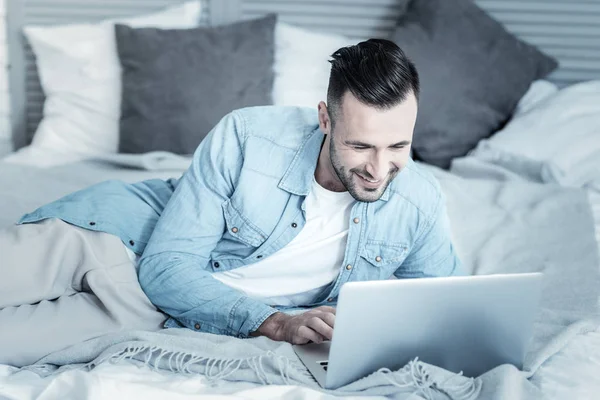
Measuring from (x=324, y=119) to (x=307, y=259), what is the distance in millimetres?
312

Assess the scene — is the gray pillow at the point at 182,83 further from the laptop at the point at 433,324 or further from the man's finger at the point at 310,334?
the laptop at the point at 433,324

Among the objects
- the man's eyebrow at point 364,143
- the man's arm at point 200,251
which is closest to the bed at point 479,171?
the man's arm at point 200,251

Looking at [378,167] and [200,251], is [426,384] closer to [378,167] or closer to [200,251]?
[378,167]

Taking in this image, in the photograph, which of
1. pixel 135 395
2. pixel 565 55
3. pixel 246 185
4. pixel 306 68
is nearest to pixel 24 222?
pixel 246 185

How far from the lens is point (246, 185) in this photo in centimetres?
163

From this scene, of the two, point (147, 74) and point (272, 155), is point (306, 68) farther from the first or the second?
point (272, 155)

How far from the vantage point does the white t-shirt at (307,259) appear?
1669mm

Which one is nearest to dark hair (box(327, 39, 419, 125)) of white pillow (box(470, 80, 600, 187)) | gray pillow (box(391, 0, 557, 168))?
white pillow (box(470, 80, 600, 187))

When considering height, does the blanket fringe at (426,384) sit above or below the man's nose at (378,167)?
below

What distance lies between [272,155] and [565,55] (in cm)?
194

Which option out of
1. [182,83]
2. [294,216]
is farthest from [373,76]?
[182,83]

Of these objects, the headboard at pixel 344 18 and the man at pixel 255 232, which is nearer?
the man at pixel 255 232

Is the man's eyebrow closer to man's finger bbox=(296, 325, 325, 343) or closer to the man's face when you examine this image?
the man's face

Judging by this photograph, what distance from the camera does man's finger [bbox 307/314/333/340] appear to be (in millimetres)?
1351
